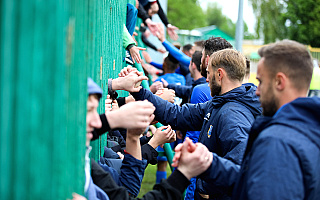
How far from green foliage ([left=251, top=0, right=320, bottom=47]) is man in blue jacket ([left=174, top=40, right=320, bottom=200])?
3352 cm

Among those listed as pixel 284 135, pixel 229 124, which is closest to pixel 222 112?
pixel 229 124

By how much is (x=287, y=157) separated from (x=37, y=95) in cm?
124

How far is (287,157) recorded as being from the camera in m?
2.00

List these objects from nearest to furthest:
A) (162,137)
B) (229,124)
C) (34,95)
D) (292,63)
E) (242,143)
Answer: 1. (34,95)
2. (292,63)
3. (242,143)
4. (229,124)
5. (162,137)

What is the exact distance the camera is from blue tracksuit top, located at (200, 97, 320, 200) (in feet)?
6.53

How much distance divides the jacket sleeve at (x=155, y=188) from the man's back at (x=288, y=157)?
1.29ft

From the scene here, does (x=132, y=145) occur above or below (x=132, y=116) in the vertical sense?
below

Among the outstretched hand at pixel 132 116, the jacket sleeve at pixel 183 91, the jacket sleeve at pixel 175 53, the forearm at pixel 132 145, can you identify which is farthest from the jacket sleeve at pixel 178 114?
the jacket sleeve at pixel 175 53

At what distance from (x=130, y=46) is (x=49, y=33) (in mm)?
3769

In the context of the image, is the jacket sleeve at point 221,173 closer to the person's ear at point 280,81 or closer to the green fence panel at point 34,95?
the person's ear at point 280,81

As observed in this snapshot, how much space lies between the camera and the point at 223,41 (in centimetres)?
491

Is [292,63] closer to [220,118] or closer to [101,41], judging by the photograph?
[220,118]

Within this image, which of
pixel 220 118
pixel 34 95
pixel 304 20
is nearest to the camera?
pixel 34 95

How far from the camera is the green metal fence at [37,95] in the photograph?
130 centimetres
